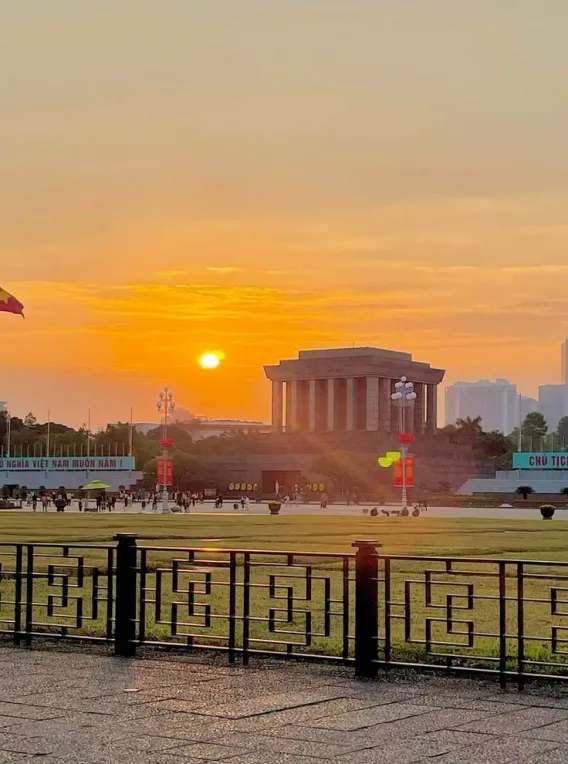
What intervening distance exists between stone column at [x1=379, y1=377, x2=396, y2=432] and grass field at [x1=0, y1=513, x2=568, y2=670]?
10578 centimetres

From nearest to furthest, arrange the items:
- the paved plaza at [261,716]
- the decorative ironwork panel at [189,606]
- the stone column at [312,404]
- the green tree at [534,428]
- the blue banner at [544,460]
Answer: the paved plaza at [261,716] < the decorative ironwork panel at [189,606] < the blue banner at [544,460] < the stone column at [312,404] < the green tree at [534,428]

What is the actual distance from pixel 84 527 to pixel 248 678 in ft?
117

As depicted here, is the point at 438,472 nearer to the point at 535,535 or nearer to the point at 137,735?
the point at 535,535

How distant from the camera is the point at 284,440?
461 feet

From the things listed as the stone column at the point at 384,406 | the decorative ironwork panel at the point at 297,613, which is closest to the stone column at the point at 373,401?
the stone column at the point at 384,406

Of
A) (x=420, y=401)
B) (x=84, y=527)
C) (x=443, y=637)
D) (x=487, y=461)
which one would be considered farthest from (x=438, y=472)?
(x=443, y=637)

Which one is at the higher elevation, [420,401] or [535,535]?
[420,401]

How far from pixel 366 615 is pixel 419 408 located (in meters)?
149

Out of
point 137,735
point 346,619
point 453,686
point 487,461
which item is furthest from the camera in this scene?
point 487,461

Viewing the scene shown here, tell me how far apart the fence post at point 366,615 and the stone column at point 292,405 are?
496ft

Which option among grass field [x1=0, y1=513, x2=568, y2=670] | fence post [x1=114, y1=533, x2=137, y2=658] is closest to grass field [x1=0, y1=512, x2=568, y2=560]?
grass field [x1=0, y1=513, x2=568, y2=670]

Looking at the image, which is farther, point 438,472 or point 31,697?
point 438,472

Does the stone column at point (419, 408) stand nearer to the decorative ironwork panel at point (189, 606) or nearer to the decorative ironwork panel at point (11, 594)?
the decorative ironwork panel at point (11, 594)

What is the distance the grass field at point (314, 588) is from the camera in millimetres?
10836
